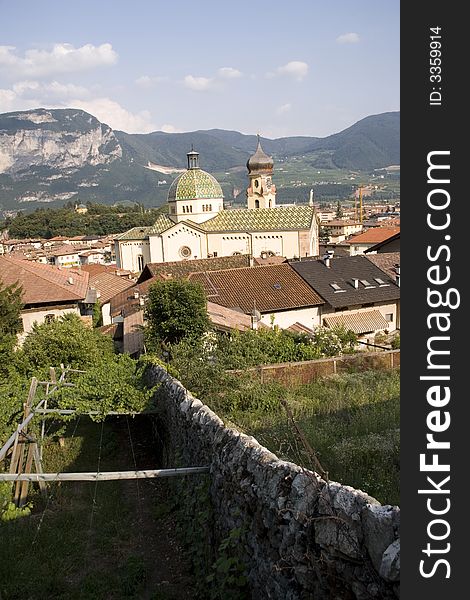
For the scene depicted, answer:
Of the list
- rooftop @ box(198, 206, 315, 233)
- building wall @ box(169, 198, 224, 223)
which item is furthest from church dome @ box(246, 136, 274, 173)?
rooftop @ box(198, 206, 315, 233)

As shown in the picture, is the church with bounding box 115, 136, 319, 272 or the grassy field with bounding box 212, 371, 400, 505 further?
the church with bounding box 115, 136, 319, 272

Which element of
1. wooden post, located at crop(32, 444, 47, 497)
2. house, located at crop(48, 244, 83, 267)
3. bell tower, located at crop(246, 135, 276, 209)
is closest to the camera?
wooden post, located at crop(32, 444, 47, 497)

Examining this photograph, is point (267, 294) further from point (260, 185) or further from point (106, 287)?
point (260, 185)

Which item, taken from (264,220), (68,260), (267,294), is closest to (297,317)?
(267,294)

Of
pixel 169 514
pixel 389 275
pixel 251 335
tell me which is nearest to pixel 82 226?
pixel 389 275

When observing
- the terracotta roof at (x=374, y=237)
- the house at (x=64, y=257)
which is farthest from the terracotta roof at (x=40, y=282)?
the house at (x=64, y=257)

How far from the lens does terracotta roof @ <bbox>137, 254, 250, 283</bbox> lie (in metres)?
32.7

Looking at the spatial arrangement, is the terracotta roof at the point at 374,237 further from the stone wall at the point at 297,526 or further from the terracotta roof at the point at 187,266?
the stone wall at the point at 297,526

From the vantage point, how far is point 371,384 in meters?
12.2

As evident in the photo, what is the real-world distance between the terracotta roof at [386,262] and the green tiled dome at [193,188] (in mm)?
27236

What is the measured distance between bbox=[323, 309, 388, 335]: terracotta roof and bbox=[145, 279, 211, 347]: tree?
8.57 m

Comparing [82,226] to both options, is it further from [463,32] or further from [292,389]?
[463,32]

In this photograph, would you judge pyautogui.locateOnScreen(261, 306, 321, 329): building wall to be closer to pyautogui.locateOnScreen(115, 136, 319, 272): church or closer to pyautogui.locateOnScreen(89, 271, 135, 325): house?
pyautogui.locateOnScreen(89, 271, 135, 325): house

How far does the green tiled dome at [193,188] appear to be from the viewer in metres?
56.6
